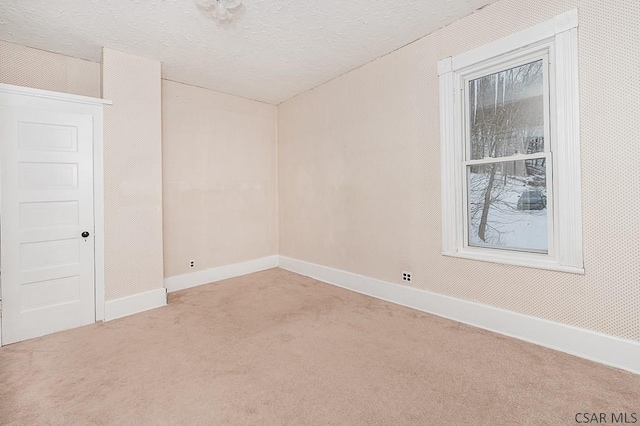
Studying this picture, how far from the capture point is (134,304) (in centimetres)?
314

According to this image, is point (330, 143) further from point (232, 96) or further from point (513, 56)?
point (513, 56)

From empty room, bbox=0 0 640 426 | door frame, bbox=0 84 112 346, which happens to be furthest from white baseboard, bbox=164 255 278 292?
door frame, bbox=0 84 112 346

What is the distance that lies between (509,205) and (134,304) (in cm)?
393

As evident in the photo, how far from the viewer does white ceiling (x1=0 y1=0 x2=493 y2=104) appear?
2441 mm

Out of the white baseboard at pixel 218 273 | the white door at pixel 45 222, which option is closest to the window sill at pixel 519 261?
the white baseboard at pixel 218 273

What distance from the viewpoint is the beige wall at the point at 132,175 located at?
9.96ft

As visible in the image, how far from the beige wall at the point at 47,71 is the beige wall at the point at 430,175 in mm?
2582

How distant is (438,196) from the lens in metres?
2.88

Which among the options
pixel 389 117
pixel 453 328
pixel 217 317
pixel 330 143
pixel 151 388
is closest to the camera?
pixel 151 388

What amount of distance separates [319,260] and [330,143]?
5.59 feet

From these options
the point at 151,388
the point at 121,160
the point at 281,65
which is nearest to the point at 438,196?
the point at 281,65

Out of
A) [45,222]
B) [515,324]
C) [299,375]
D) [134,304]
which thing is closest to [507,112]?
[515,324]

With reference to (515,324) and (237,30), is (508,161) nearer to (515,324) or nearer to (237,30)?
(515,324)
